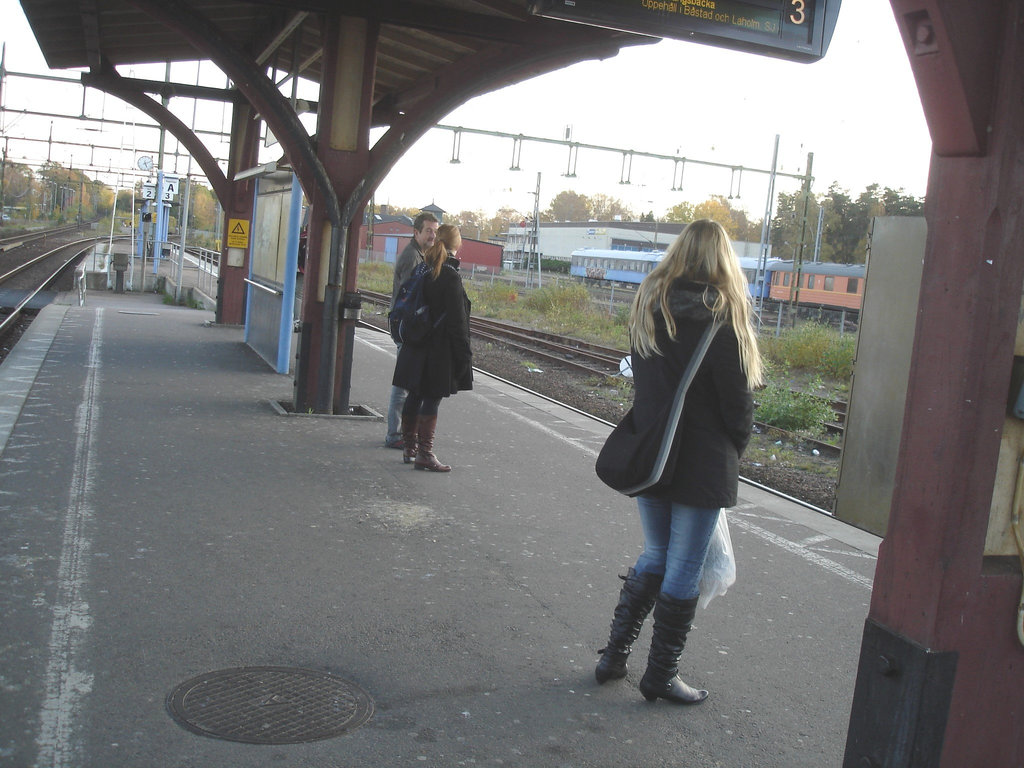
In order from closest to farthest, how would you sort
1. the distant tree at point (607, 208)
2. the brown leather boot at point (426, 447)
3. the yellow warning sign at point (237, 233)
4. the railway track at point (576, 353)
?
the brown leather boot at point (426, 447), the railway track at point (576, 353), the yellow warning sign at point (237, 233), the distant tree at point (607, 208)

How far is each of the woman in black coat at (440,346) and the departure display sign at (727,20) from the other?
2.12 meters

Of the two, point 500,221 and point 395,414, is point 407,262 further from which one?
A: point 500,221

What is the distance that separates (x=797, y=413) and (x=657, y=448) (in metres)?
9.19

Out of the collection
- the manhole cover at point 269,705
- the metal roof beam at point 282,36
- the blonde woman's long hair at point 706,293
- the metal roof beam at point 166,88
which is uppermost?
the metal roof beam at point 282,36

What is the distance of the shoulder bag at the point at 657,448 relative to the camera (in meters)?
3.59

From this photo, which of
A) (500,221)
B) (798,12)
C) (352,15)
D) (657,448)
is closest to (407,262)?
(352,15)

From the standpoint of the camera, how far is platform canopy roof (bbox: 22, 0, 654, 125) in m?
8.67

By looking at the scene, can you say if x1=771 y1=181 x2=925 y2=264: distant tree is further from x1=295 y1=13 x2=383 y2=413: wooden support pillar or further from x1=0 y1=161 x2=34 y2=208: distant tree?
x1=0 y1=161 x2=34 y2=208: distant tree

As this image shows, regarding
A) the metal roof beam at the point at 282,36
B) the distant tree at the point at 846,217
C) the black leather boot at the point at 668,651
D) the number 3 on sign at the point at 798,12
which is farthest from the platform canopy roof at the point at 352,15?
the distant tree at the point at 846,217

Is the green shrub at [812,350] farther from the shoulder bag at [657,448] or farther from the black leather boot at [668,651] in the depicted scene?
the shoulder bag at [657,448]

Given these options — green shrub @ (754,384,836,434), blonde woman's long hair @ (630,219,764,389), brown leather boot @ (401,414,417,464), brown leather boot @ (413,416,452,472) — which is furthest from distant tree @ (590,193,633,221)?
blonde woman's long hair @ (630,219,764,389)

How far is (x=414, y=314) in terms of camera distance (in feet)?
23.4

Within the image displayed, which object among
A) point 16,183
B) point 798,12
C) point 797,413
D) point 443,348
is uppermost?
point 16,183

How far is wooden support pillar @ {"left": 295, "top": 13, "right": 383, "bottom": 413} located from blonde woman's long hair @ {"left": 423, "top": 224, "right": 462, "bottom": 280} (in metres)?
2.43
